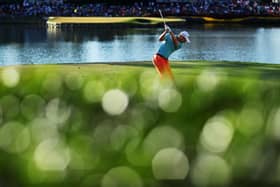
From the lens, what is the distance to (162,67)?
12281 millimetres

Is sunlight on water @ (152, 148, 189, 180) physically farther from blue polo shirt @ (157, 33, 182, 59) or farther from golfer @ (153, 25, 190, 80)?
blue polo shirt @ (157, 33, 182, 59)

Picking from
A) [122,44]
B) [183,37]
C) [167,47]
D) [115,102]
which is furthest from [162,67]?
[122,44]

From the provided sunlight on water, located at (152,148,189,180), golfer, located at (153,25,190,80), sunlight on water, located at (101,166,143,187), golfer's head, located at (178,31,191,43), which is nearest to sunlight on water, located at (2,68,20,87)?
sunlight on water, located at (101,166,143,187)

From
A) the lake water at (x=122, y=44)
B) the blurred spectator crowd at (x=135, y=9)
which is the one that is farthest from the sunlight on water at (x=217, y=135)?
the blurred spectator crowd at (x=135, y=9)

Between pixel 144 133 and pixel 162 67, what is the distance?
8.92 ft

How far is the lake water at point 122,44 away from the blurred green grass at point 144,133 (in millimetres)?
22008

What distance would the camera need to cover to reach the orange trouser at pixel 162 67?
11469 millimetres

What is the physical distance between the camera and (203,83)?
1027 cm

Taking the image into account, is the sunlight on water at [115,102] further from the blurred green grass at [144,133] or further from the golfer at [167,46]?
the golfer at [167,46]

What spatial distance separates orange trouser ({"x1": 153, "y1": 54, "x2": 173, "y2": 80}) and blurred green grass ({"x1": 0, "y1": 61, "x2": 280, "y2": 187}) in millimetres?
886

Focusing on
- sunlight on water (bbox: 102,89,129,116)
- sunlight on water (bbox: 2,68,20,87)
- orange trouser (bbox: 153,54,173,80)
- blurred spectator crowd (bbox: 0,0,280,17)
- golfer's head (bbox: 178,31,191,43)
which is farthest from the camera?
blurred spectator crowd (bbox: 0,0,280,17)

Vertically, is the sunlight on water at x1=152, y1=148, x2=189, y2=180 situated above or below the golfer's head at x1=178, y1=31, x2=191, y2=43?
below

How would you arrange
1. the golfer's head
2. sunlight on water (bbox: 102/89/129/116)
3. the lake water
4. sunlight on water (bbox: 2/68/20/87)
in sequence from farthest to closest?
the lake water, the golfer's head, sunlight on water (bbox: 2/68/20/87), sunlight on water (bbox: 102/89/129/116)

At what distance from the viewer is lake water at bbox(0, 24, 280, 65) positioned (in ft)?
113
